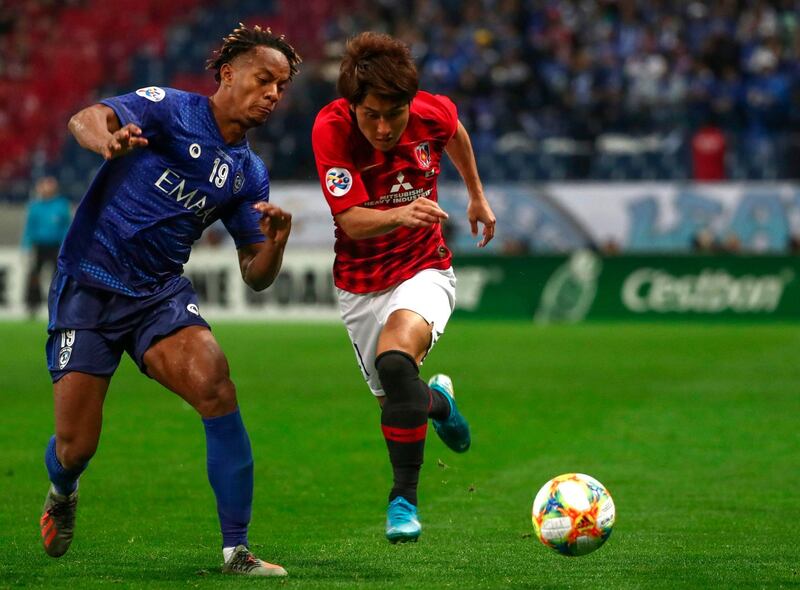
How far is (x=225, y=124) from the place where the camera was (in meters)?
5.90

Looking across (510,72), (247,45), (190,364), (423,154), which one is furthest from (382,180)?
(510,72)

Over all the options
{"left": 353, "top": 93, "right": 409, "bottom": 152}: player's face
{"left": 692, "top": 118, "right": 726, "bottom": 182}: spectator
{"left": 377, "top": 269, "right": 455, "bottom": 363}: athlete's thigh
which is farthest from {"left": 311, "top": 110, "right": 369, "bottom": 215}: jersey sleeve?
{"left": 692, "top": 118, "right": 726, "bottom": 182}: spectator

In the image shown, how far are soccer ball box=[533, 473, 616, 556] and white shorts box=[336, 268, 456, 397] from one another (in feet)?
3.74

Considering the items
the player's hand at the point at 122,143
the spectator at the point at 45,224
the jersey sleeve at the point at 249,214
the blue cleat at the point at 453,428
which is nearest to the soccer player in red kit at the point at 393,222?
the blue cleat at the point at 453,428

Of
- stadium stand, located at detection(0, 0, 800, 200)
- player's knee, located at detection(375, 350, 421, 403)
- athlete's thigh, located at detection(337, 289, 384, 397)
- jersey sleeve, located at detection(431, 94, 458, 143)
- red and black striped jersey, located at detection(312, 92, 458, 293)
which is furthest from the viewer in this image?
stadium stand, located at detection(0, 0, 800, 200)

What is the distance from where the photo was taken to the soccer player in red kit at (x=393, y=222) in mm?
5926

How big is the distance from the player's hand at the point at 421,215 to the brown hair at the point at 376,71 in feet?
1.64

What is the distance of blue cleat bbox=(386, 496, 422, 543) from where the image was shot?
5629mm

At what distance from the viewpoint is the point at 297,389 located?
13.7 metres

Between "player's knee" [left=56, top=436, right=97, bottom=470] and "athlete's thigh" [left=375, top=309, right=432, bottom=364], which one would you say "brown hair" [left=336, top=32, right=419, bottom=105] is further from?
"player's knee" [left=56, top=436, right=97, bottom=470]

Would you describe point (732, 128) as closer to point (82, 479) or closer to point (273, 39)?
point (82, 479)

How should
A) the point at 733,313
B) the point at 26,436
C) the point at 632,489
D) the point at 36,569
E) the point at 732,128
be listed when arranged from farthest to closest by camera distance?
the point at 732,128 → the point at 733,313 → the point at 26,436 → the point at 632,489 → the point at 36,569

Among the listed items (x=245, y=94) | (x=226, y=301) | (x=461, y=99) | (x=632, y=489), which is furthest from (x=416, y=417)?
(x=461, y=99)

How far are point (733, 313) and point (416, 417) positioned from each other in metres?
16.7
